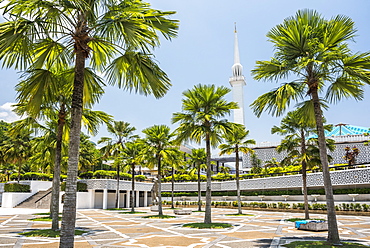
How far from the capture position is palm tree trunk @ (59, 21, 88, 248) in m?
6.02

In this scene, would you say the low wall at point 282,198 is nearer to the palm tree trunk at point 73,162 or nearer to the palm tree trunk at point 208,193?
the palm tree trunk at point 208,193

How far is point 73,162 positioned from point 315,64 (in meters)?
8.63

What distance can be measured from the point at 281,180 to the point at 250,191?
5.87m

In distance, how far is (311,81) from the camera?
10.8 meters

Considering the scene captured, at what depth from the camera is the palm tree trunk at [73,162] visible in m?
6.02

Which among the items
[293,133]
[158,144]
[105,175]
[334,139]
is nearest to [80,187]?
[105,175]

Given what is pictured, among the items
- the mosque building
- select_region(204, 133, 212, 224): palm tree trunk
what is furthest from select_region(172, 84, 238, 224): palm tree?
the mosque building

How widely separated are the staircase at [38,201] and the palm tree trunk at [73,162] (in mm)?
33443

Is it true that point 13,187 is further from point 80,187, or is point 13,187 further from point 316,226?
point 316,226

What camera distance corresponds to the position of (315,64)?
10.7 metres

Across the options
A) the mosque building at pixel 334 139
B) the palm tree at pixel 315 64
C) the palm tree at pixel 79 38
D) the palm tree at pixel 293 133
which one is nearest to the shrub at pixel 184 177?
the mosque building at pixel 334 139

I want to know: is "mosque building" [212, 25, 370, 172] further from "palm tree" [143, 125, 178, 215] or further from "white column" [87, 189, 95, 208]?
"white column" [87, 189, 95, 208]

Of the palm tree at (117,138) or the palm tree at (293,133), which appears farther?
the palm tree at (117,138)

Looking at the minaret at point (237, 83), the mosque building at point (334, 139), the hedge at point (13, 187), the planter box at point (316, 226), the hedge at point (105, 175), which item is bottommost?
the planter box at point (316, 226)
